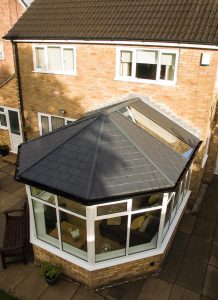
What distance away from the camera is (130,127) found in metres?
8.53

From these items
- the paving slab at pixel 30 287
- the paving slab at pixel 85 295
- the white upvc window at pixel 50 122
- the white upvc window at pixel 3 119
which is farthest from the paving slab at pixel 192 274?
the white upvc window at pixel 3 119

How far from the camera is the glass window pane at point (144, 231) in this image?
7.79 metres

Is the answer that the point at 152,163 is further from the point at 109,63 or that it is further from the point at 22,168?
the point at 109,63

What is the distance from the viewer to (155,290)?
25.5ft

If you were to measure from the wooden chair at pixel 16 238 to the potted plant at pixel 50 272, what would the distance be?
3.13ft

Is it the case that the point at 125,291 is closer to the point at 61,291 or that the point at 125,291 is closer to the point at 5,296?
the point at 61,291

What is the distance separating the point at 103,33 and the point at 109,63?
3.80ft

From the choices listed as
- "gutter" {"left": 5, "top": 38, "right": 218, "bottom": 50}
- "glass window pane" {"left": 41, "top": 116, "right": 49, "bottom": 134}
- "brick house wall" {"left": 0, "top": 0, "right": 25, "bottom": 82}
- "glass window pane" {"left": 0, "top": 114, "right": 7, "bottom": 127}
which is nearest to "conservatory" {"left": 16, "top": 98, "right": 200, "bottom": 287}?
"gutter" {"left": 5, "top": 38, "right": 218, "bottom": 50}

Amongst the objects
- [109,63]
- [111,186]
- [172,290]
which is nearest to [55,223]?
[111,186]

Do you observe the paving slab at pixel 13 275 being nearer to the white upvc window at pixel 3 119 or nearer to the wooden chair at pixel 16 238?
the wooden chair at pixel 16 238

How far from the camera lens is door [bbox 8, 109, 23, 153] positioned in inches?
601

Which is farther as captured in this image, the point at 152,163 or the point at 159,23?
the point at 159,23

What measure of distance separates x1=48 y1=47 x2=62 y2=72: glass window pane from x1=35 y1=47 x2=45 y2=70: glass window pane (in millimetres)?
424

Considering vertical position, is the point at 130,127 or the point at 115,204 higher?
the point at 130,127
